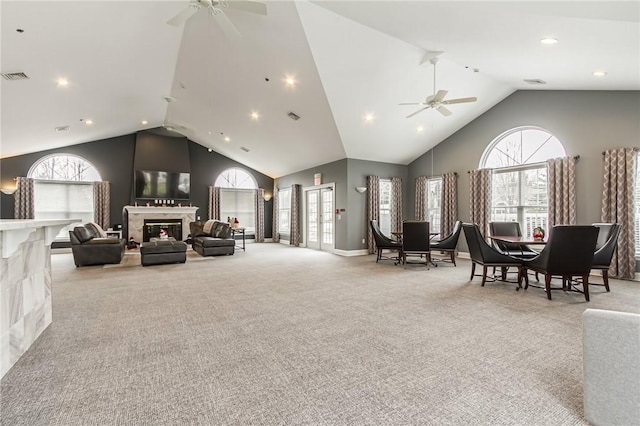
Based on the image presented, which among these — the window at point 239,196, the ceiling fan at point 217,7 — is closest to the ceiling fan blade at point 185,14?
the ceiling fan at point 217,7

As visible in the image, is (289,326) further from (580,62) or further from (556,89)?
(556,89)

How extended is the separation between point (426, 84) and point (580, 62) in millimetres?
2333

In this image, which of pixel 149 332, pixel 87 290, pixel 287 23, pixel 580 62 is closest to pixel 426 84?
pixel 580 62

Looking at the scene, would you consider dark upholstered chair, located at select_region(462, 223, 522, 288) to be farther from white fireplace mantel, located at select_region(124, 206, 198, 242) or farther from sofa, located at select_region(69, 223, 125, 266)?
white fireplace mantel, located at select_region(124, 206, 198, 242)

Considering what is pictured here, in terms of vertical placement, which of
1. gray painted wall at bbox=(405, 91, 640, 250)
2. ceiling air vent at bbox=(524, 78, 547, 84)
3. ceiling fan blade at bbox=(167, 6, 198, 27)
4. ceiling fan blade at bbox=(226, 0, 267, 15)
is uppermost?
ceiling air vent at bbox=(524, 78, 547, 84)

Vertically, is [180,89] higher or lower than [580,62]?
higher

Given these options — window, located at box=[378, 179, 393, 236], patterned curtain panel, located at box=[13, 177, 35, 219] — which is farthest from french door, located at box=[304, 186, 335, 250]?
patterned curtain panel, located at box=[13, 177, 35, 219]

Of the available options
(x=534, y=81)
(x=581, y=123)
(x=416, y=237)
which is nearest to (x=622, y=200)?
(x=581, y=123)

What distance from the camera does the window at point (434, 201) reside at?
8625mm

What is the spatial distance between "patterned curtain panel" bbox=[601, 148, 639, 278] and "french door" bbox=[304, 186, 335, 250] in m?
5.96

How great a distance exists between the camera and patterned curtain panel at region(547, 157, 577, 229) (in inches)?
227

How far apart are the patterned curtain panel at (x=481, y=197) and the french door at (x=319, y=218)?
3.73m

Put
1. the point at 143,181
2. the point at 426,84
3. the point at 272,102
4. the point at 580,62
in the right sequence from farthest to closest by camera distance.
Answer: the point at 143,181 → the point at 272,102 → the point at 426,84 → the point at 580,62

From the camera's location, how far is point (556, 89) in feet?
19.6
